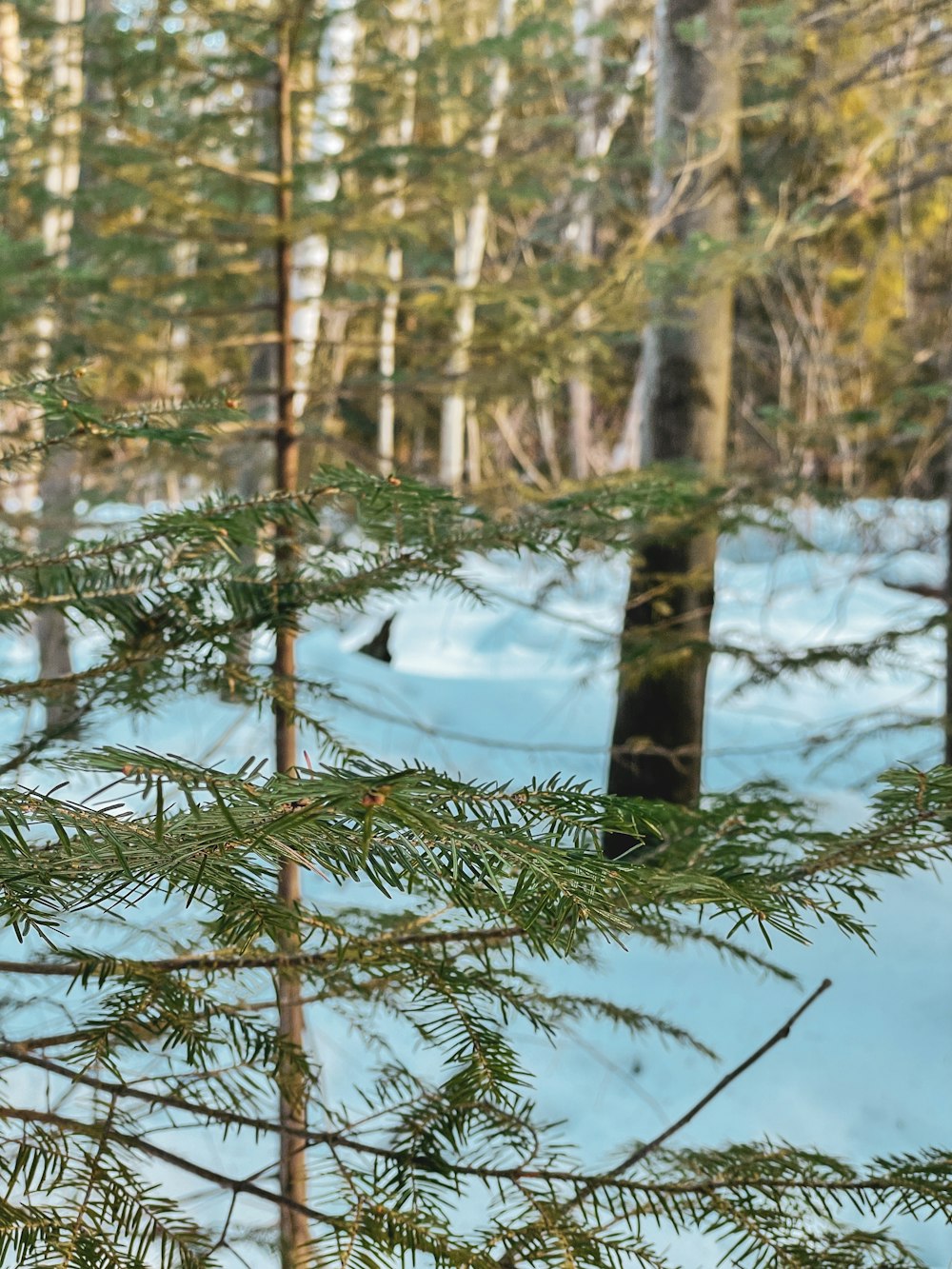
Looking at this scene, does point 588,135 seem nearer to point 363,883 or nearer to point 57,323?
point 57,323

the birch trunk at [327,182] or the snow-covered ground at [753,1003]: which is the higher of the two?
the birch trunk at [327,182]

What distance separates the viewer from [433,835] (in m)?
0.67

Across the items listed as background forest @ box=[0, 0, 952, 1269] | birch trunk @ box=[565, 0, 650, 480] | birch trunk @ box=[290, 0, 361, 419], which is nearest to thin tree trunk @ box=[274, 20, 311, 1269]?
background forest @ box=[0, 0, 952, 1269]

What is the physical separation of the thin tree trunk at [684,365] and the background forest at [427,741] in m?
0.02

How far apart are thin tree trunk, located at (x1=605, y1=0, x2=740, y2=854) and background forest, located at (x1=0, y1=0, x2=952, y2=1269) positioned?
0.02 metres

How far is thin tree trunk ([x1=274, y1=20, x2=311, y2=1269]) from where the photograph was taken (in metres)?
1.37

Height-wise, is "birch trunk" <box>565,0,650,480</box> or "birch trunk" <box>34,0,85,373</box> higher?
"birch trunk" <box>565,0,650,480</box>

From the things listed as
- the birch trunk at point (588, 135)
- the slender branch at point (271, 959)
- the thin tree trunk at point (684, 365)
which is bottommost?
the slender branch at point (271, 959)

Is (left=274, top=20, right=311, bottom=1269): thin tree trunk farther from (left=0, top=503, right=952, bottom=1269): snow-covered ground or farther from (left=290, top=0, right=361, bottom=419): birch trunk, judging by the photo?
(left=290, top=0, right=361, bottom=419): birch trunk

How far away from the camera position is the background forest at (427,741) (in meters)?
0.97

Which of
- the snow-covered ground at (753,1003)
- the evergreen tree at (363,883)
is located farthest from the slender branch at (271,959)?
the snow-covered ground at (753,1003)

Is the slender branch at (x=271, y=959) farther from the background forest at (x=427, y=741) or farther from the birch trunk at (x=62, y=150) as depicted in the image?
the birch trunk at (x=62, y=150)

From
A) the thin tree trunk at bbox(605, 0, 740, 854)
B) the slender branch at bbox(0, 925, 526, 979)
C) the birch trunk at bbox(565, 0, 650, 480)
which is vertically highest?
the birch trunk at bbox(565, 0, 650, 480)

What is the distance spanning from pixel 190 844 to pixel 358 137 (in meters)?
3.98
